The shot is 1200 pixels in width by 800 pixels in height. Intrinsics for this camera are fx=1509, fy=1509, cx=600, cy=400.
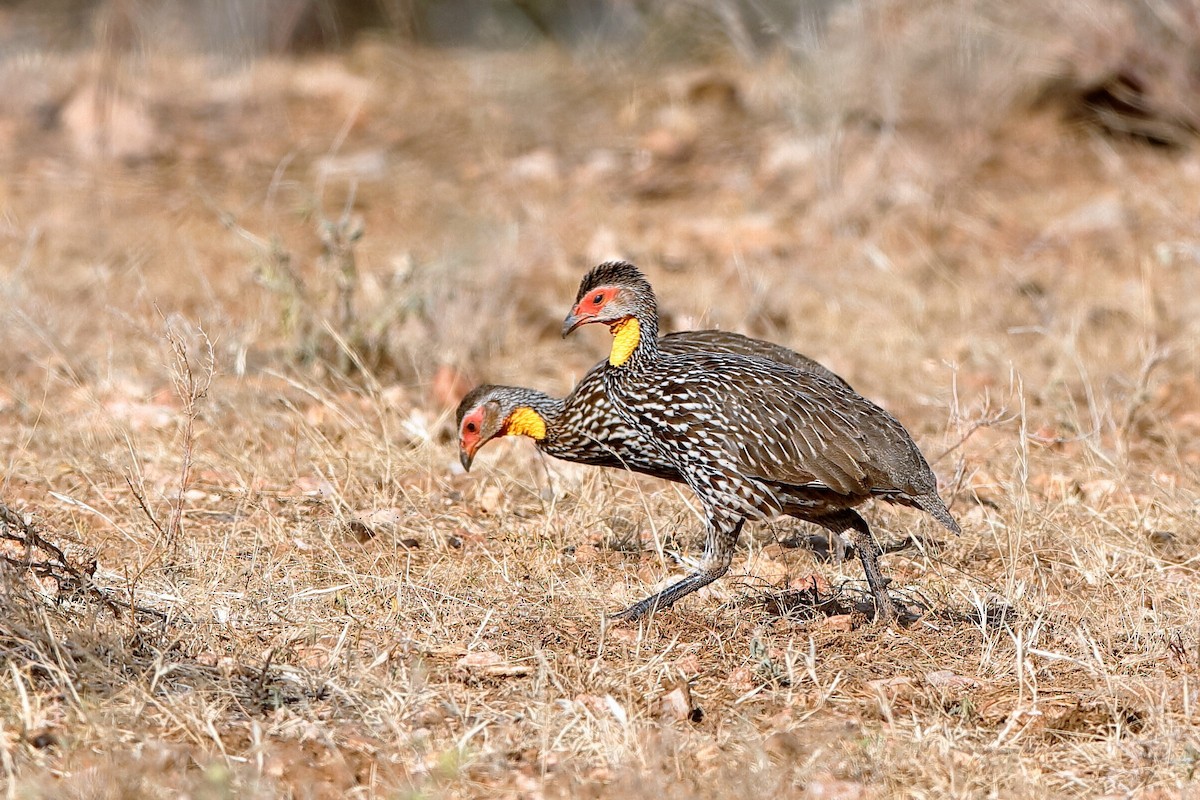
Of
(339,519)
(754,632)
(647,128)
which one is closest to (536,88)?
(647,128)

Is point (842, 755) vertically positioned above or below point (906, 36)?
below

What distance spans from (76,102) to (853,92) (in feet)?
21.4

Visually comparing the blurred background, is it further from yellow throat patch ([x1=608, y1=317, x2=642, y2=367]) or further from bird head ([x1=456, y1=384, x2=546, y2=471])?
yellow throat patch ([x1=608, y1=317, x2=642, y2=367])

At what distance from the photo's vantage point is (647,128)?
13.5 m

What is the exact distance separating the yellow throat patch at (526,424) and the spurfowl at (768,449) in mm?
531

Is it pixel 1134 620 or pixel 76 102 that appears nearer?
pixel 1134 620

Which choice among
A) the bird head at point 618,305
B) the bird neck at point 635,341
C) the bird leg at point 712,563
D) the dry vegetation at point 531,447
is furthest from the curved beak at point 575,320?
the bird leg at point 712,563

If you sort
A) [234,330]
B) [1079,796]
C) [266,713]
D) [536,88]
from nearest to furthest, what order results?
1. [1079,796]
2. [266,713]
3. [234,330]
4. [536,88]

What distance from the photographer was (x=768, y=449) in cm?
513

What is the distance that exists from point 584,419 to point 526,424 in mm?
344

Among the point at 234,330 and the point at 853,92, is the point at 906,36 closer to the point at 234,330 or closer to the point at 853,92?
the point at 853,92

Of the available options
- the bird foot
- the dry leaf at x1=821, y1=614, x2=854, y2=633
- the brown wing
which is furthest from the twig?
the dry leaf at x1=821, y1=614, x2=854, y2=633

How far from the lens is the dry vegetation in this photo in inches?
161

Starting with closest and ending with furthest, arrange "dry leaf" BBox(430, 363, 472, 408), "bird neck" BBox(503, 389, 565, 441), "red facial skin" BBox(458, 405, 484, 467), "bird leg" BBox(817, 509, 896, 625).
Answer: "bird leg" BBox(817, 509, 896, 625) < "bird neck" BBox(503, 389, 565, 441) < "red facial skin" BBox(458, 405, 484, 467) < "dry leaf" BBox(430, 363, 472, 408)
